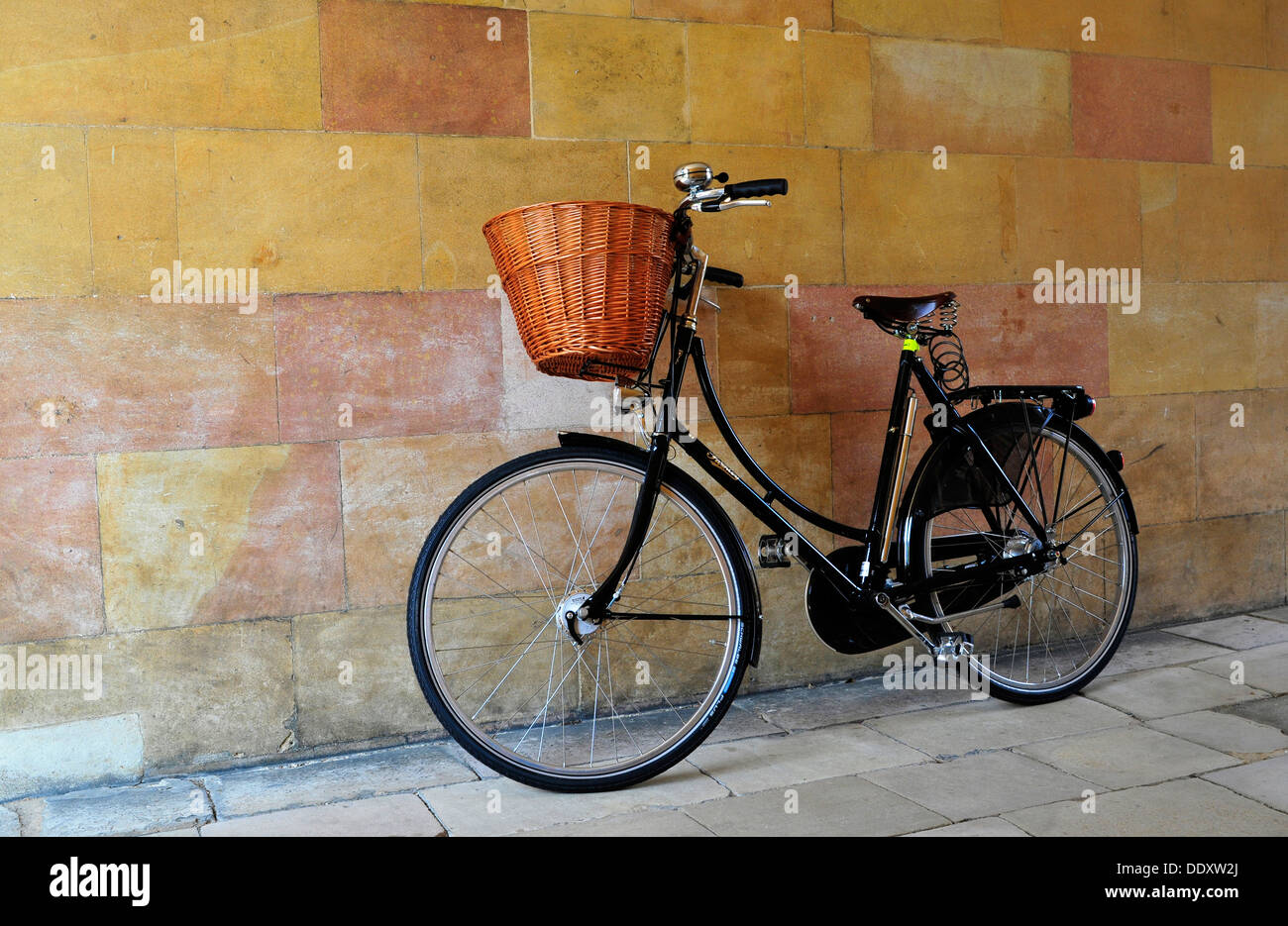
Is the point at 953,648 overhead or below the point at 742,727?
overhead

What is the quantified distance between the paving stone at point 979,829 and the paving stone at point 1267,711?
116 cm

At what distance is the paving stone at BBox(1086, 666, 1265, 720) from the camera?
3611 mm

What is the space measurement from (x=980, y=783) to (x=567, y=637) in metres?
1.15

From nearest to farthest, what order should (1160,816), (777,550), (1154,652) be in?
(1160,816) < (777,550) < (1154,652)

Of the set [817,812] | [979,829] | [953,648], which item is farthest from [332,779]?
[953,648]

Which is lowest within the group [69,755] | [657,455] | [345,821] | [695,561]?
[345,821]

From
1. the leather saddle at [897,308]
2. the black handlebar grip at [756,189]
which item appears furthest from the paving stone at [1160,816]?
the black handlebar grip at [756,189]

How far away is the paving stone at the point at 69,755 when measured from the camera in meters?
3.07

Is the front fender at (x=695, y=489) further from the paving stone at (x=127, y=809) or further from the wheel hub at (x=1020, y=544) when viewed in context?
the paving stone at (x=127, y=809)

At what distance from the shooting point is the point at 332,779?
316cm

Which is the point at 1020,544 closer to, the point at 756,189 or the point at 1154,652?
the point at 1154,652

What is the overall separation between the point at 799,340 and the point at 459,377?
114 cm
